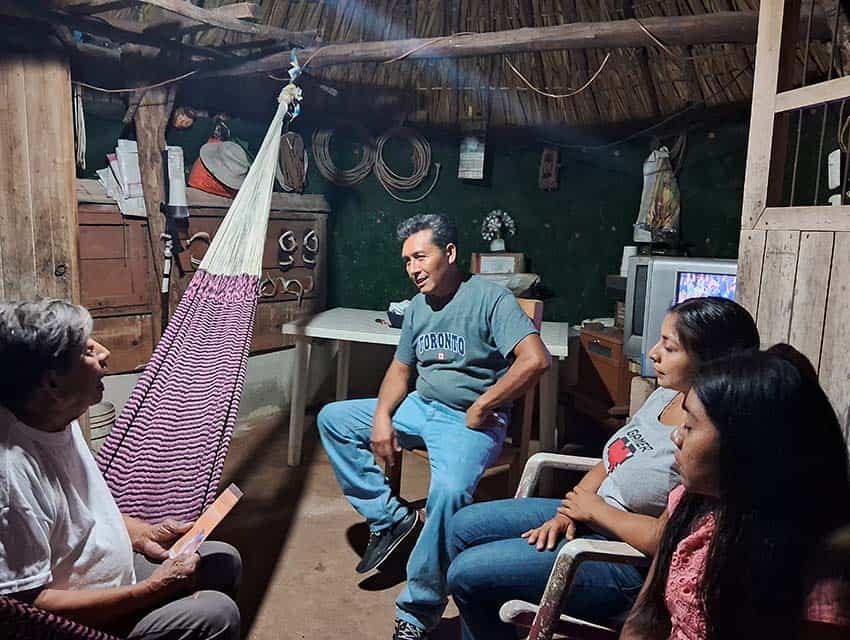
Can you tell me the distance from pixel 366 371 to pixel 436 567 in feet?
7.52

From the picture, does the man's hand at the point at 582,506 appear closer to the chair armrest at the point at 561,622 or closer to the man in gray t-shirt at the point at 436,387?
the chair armrest at the point at 561,622

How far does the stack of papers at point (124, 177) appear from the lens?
9.89 ft

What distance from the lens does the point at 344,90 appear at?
3715 millimetres

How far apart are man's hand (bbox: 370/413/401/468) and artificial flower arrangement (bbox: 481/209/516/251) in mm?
1743

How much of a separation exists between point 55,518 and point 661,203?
2.96 metres

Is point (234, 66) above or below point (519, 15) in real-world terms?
below

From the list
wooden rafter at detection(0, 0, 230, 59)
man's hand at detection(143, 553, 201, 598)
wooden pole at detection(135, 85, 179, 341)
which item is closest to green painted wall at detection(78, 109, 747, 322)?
wooden pole at detection(135, 85, 179, 341)

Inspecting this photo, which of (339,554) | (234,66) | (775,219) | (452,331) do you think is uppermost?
(234,66)

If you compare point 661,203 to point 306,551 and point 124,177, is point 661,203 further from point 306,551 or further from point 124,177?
point 124,177

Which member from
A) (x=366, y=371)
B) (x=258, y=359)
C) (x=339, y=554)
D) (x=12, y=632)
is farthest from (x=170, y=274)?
(x=12, y=632)

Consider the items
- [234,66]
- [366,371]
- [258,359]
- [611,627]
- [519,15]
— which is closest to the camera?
[611,627]

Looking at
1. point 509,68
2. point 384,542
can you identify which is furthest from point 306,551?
point 509,68

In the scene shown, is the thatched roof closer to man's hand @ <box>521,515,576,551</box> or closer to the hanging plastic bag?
the hanging plastic bag

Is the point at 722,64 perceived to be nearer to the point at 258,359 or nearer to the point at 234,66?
the point at 234,66
